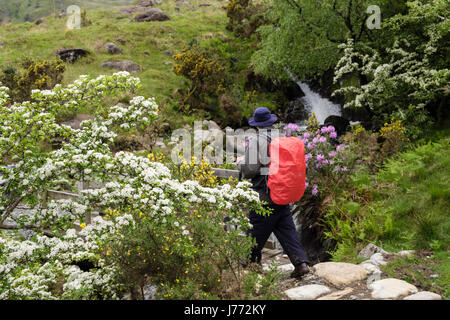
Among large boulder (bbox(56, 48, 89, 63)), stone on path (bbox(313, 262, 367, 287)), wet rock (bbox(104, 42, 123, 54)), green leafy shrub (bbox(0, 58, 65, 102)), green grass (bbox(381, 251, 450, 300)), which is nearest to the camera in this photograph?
green grass (bbox(381, 251, 450, 300))

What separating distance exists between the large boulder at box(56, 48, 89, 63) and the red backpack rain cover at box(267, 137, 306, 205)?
58.8 ft

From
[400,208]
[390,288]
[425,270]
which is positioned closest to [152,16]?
[400,208]

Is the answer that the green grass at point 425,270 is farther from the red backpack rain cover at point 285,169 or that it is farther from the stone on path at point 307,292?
the red backpack rain cover at point 285,169

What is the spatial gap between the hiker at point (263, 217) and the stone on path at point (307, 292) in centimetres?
42

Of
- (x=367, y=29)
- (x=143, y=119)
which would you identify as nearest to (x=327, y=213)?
(x=143, y=119)

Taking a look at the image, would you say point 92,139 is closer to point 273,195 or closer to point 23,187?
point 23,187

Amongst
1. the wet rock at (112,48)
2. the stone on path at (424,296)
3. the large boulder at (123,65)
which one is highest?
the wet rock at (112,48)

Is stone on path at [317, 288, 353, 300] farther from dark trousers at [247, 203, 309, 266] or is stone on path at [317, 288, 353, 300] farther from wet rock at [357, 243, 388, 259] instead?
wet rock at [357, 243, 388, 259]

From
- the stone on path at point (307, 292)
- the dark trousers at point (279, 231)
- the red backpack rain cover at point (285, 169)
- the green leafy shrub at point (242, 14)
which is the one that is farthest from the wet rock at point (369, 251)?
the green leafy shrub at point (242, 14)

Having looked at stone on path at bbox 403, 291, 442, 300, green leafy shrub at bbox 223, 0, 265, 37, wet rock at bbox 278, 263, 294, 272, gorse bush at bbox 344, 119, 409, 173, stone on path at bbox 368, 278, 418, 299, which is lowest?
wet rock at bbox 278, 263, 294, 272

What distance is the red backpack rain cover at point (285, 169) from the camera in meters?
4.16

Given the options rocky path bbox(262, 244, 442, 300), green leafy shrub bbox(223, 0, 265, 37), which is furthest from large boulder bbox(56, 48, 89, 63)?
rocky path bbox(262, 244, 442, 300)

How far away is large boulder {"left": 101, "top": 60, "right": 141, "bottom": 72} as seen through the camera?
62.2 feet

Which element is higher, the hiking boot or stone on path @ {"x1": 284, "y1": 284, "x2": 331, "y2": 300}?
stone on path @ {"x1": 284, "y1": 284, "x2": 331, "y2": 300}
